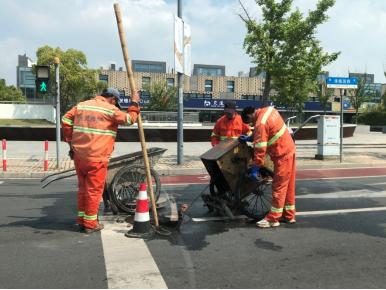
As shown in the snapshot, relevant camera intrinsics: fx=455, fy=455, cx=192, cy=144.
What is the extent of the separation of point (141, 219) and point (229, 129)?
269 centimetres

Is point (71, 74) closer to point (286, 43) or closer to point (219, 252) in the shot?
point (286, 43)

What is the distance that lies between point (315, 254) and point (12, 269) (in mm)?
3148

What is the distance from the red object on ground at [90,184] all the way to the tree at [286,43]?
10184 mm

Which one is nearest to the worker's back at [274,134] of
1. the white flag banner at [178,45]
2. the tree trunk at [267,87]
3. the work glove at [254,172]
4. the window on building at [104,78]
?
the work glove at [254,172]

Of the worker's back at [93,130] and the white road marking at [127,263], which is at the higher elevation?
the worker's back at [93,130]

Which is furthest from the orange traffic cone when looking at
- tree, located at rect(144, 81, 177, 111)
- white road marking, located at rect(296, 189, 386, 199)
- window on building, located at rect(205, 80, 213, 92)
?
window on building, located at rect(205, 80, 213, 92)

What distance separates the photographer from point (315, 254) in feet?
16.4

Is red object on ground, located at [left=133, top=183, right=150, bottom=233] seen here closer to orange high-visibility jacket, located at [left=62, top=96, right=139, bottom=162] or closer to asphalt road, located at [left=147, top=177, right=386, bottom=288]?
asphalt road, located at [left=147, top=177, right=386, bottom=288]

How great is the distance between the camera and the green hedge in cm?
4978

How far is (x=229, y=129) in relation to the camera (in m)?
7.64

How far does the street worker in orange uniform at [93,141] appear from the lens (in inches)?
220

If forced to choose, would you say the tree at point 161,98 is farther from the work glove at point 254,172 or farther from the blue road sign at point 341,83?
Result: the work glove at point 254,172

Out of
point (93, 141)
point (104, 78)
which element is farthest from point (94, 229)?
point (104, 78)

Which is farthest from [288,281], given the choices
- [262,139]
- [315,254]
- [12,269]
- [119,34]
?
[119,34]
